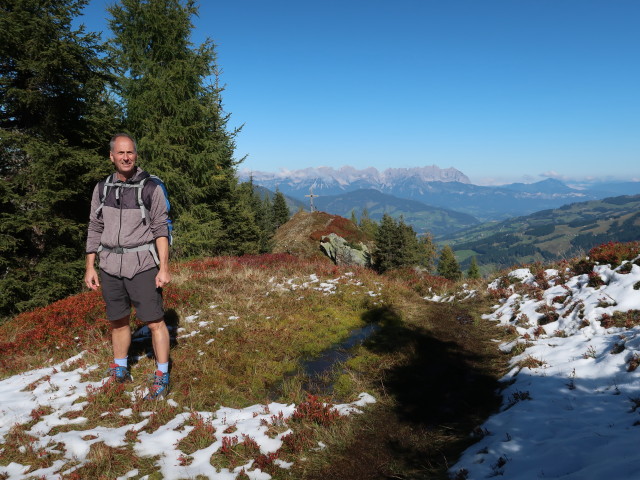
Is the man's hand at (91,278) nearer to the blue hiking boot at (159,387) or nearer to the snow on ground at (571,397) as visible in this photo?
the blue hiking boot at (159,387)

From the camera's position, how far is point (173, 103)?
1534cm

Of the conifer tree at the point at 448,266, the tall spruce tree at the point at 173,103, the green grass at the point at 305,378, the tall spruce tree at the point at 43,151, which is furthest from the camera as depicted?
the conifer tree at the point at 448,266

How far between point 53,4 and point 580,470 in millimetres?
16814

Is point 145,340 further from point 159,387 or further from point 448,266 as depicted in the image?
point 448,266

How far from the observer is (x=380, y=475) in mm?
3271

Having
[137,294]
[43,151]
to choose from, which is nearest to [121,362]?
Result: [137,294]

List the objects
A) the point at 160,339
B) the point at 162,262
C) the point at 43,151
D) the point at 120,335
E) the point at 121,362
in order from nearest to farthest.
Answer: the point at 162,262 → the point at 160,339 → the point at 120,335 → the point at 121,362 → the point at 43,151

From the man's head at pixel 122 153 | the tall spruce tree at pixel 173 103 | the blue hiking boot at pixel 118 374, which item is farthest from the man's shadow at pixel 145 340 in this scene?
the tall spruce tree at pixel 173 103

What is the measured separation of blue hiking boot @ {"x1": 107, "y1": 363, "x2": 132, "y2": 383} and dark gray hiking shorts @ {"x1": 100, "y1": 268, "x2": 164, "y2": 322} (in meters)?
0.98

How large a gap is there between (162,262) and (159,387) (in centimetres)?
194

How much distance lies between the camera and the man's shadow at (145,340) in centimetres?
598

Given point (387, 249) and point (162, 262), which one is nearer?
point (162, 262)

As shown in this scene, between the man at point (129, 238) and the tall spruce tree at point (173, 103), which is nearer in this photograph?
the man at point (129, 238)

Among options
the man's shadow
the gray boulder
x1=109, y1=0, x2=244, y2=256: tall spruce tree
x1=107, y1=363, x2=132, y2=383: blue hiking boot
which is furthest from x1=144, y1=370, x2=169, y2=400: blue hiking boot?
the gray boulder
